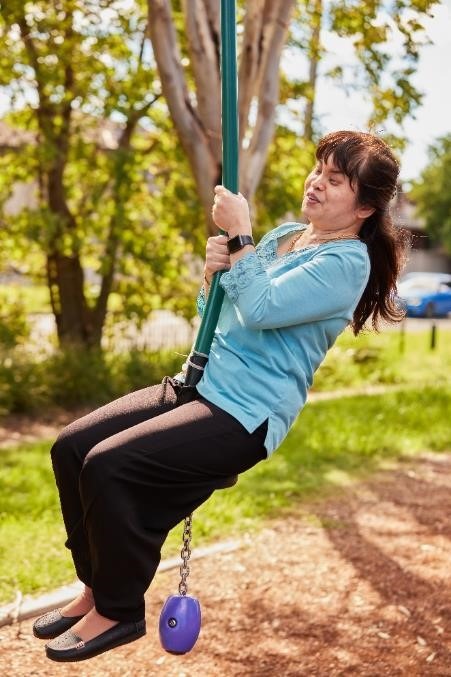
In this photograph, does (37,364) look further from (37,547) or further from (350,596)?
(350,596)

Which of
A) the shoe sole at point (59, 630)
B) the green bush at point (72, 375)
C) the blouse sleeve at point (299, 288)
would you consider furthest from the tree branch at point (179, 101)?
the shoe sole at point (59, 630)

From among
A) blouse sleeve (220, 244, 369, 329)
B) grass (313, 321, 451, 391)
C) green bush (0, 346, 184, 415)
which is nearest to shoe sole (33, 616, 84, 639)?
blouse sleeve (220, 244, 369, 329)

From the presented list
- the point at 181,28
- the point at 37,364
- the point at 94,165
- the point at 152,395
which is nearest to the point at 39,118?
the point at 94,165

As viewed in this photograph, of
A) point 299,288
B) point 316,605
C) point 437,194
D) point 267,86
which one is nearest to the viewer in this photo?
point 299,288

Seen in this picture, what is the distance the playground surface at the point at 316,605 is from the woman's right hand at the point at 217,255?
1897 millimetres

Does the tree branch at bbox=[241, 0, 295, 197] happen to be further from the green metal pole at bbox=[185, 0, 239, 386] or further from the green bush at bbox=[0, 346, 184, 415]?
the green metal pole at bbox=[185, 0, 239, 386]

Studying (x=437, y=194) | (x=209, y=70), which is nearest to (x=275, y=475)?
(x=209, y=70)

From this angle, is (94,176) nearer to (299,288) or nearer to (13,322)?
(13,322)

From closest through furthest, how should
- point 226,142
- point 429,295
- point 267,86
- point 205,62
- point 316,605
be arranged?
1. point 226,142
2. point 316,605
3. point 205,62
4. point 267,86
5. point 429,295

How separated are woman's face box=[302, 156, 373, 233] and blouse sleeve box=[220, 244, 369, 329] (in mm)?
141

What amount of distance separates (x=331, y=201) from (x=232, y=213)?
0.31 metres

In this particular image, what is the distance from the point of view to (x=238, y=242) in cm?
257

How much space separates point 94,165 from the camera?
443 inches

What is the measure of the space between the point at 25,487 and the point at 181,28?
6141mm
